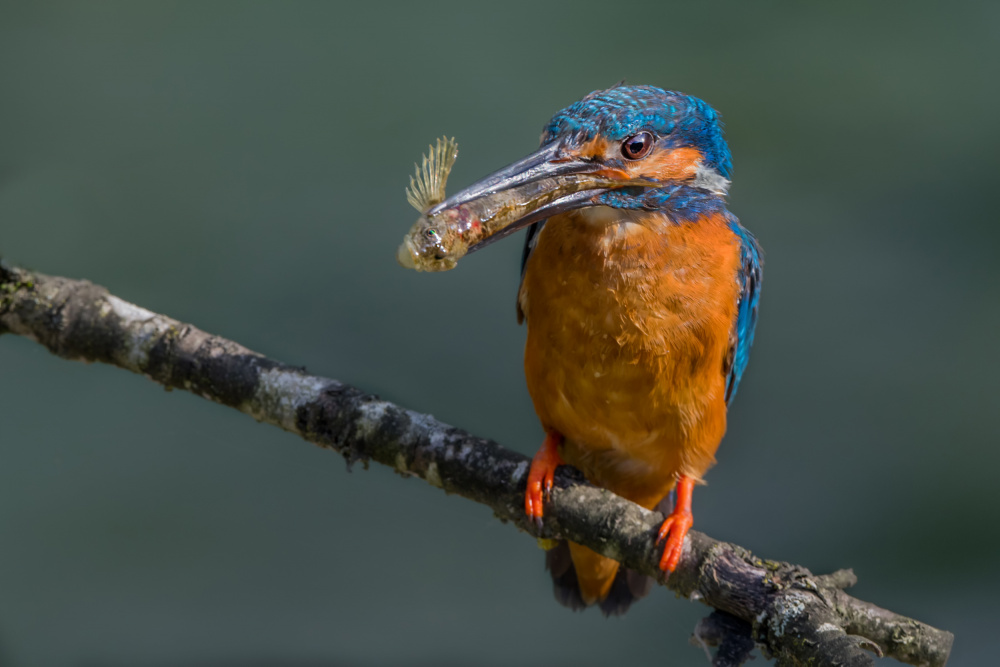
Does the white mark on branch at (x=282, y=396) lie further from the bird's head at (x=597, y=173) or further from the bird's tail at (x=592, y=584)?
the bird's tail at (x=592, y=584)

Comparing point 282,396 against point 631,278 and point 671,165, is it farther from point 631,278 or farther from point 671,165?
point 671,165

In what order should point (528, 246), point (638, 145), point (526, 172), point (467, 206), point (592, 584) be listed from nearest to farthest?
point (467, 206) → point (526, 172) → point (638, 145) → point (528, 246) → point (592, 584)

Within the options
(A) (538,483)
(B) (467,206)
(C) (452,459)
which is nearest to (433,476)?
(C) (452,459)

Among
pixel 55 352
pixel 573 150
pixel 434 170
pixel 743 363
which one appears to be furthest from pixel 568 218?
pixel 55 352

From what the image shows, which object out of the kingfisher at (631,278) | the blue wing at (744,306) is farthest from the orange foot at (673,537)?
the blue wing at (744,306)

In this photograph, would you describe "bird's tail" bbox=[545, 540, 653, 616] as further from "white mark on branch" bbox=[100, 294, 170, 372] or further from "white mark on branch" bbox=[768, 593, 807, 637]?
"white mark on branch" bbox=[100, 294, 170, 372]

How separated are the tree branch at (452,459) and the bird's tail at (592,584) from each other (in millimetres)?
581

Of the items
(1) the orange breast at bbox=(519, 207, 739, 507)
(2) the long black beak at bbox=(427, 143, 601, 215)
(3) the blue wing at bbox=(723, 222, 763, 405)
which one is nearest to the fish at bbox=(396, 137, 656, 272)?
(2) the long black beak at bbox=(427, 143, 601, 215)

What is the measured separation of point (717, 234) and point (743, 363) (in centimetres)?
50

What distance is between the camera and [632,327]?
Answer: 6.49ft

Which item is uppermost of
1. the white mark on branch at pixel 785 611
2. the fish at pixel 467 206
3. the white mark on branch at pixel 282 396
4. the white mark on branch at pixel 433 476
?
the fish at pixel 467 206

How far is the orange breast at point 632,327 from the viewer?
1.95m

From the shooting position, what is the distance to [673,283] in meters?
1.98

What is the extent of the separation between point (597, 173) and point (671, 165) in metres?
0.22
